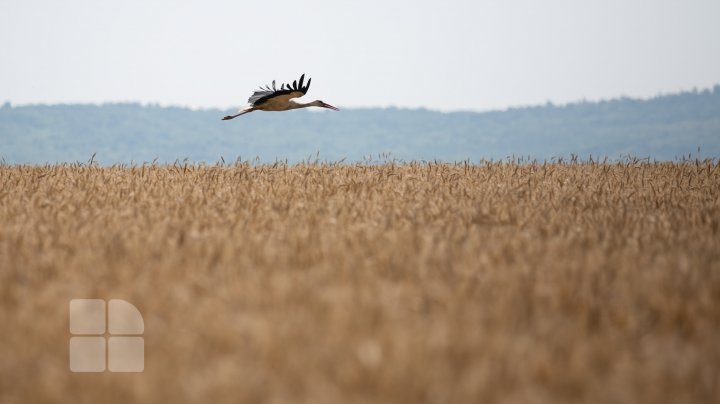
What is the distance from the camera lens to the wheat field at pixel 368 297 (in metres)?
3.07

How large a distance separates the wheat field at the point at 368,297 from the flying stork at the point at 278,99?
142 inches

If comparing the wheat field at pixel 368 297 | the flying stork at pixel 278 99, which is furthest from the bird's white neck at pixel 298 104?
the wheat field at pixel 368 297

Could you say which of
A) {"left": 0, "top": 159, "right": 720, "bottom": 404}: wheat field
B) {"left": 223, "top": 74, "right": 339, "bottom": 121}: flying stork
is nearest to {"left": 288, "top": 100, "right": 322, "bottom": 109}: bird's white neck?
{"left": 223, "top": 74, "right": 339, "bottom": 121}: flying stork

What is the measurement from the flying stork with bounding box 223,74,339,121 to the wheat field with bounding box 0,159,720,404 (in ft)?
11.8

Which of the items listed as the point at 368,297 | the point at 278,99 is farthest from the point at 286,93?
the point at 368,297

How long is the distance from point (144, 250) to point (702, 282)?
3.46 m

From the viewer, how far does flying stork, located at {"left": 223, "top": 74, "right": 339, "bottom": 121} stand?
467 inches

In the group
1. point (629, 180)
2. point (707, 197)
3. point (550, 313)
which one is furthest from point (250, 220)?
point (629, 180)

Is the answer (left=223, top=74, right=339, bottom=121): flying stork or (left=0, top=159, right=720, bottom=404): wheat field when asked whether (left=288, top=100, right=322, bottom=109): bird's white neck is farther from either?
(left=0, top=159, right=720, bottom=404): wheat field

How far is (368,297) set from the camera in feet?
13.3

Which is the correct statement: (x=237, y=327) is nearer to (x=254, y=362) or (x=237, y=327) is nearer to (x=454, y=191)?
(x=254, y=362)

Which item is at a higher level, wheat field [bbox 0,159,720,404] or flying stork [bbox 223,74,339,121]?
flying stork [bbox 223,74,339,121]

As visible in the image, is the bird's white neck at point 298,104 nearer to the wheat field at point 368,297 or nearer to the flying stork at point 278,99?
the flying stork at point 278,99

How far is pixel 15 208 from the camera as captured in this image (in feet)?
26.3
